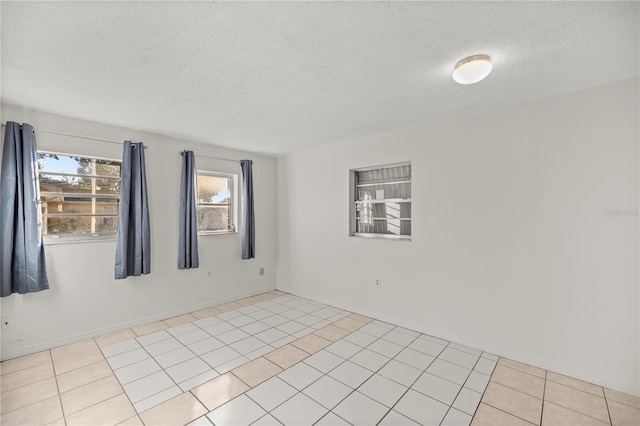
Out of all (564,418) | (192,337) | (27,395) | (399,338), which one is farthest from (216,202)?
(564,418)

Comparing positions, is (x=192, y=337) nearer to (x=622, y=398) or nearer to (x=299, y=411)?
(x=299, y=411)

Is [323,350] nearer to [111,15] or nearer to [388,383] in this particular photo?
[388,383]

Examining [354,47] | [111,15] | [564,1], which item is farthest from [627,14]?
[111,15]

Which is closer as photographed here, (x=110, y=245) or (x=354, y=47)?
(x=354, y=47)

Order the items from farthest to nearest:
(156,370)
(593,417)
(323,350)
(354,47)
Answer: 1. (323,350)
2. (156,370)
3. (593,417)
4. (354,47)

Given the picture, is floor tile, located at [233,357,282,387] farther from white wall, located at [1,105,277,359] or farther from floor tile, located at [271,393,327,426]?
white wall, located at [1,105,277,359]

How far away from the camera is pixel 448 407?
6.71ft


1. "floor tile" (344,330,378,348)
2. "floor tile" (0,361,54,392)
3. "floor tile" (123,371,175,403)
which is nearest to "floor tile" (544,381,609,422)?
"floor tile" (344,330,378,348)

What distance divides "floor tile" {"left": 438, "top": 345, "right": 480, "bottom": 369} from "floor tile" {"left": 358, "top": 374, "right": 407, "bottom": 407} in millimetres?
723

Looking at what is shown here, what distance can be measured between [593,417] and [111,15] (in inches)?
A: 154

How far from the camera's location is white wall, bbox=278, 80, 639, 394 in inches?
89.4

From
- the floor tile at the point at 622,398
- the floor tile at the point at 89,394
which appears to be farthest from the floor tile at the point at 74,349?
the floor tile at the point at 622,398

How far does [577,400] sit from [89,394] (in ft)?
12.2

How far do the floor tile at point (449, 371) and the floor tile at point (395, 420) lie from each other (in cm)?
68
